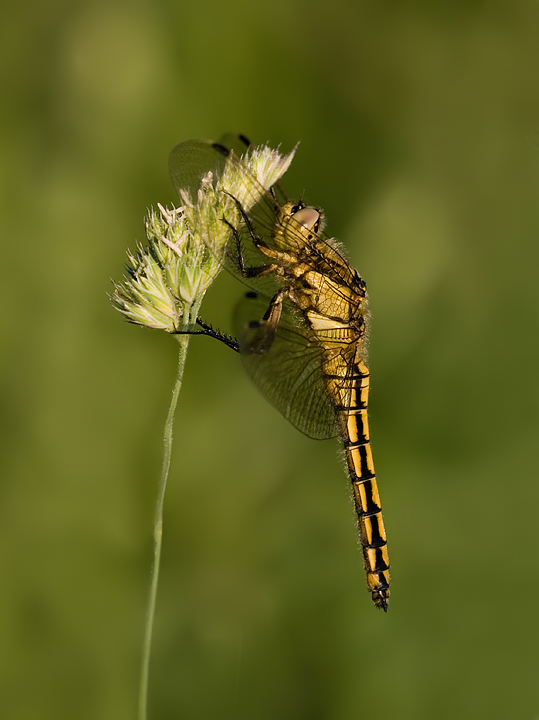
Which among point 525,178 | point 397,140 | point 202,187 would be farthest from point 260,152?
point 525,178

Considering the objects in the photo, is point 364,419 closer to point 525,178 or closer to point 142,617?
point 142,617

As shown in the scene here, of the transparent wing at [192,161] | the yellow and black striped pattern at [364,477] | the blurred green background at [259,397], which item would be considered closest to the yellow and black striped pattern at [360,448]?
the yellow and black striped pattern at [364,477]

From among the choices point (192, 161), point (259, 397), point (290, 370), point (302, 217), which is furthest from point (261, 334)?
point (259, 397)

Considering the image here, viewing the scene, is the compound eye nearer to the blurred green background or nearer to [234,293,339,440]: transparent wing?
[234,293,339,440]: transparent wing

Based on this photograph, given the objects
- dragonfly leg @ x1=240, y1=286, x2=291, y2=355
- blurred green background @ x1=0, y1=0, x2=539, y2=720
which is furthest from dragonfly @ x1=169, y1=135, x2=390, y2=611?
blurred green background @ x1=0, y1=0, x2=539, y2=720

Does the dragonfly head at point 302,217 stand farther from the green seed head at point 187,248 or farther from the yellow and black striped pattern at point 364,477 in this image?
the yellow and black striped pattern at point 364,477

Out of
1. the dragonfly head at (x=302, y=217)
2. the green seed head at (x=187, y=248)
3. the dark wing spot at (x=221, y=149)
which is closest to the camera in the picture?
the green seed head at (x=187, y=248)

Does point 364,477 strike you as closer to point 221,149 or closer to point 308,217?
point 308,217
